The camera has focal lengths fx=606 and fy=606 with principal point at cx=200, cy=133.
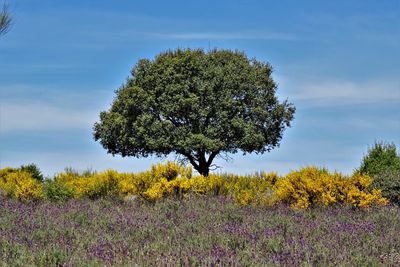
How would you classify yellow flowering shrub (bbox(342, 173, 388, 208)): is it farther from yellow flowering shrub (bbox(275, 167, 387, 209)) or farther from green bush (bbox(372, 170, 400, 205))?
green bush (bbox(372, 170, 400, 205))

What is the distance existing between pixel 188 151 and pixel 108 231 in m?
26.4

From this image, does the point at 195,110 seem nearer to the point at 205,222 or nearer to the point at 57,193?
the point at 57,193

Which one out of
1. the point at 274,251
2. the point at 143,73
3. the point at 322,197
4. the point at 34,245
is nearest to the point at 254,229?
A: the point at 274,251

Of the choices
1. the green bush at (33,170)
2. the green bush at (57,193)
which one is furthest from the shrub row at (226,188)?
the green bush at (33,170)

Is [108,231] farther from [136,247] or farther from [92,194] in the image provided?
[92,194]

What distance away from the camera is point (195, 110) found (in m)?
34.9

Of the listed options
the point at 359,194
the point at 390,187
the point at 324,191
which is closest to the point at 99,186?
the point at 324,191

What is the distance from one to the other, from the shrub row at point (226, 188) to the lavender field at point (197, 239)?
1558 millimetres

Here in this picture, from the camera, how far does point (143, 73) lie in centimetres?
3681

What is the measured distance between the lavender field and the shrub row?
5.11ft

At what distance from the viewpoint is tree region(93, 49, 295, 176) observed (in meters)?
34.6

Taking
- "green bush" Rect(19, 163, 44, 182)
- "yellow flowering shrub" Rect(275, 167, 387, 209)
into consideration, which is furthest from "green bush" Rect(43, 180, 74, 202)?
"green bush" Rect(19, 163, 44, 182)

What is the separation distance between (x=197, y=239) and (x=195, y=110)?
28.2m

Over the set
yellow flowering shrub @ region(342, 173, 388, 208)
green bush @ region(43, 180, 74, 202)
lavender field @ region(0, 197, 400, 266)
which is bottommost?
lavender field @ region(0, 197, 400, 266)
